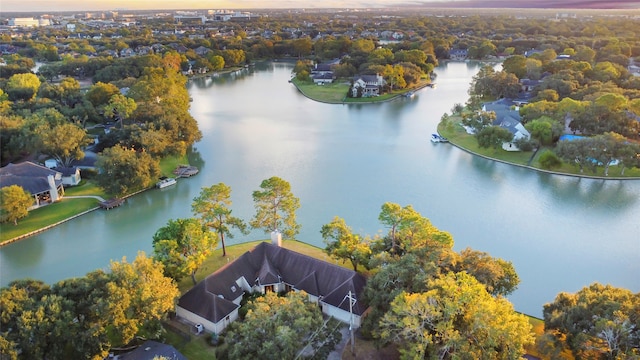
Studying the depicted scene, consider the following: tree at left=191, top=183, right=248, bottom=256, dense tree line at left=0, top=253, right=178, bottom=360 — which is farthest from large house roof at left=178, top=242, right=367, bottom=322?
tree at left=191, top=183, right=248, bottom=256

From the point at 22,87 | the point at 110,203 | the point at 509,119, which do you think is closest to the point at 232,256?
the point at 110,203

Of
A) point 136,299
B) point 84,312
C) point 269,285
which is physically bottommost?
point 269,285

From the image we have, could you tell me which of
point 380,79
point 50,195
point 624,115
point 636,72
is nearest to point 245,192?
point 50,195

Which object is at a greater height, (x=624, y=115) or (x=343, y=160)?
(x=624, y=115)

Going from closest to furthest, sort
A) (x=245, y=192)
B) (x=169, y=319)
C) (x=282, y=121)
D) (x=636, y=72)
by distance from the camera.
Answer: (x=169, y=319) → (x=245, y=192) → (x=282, y=121) → (x=636, y=72)

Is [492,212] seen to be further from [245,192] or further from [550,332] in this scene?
[245,192]

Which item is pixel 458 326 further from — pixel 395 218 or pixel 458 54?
pixel 458 54

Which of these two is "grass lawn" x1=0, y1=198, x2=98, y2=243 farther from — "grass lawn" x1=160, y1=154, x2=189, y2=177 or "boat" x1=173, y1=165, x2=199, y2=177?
"boat" x1=173, y1=165, x2=199, y2=177
